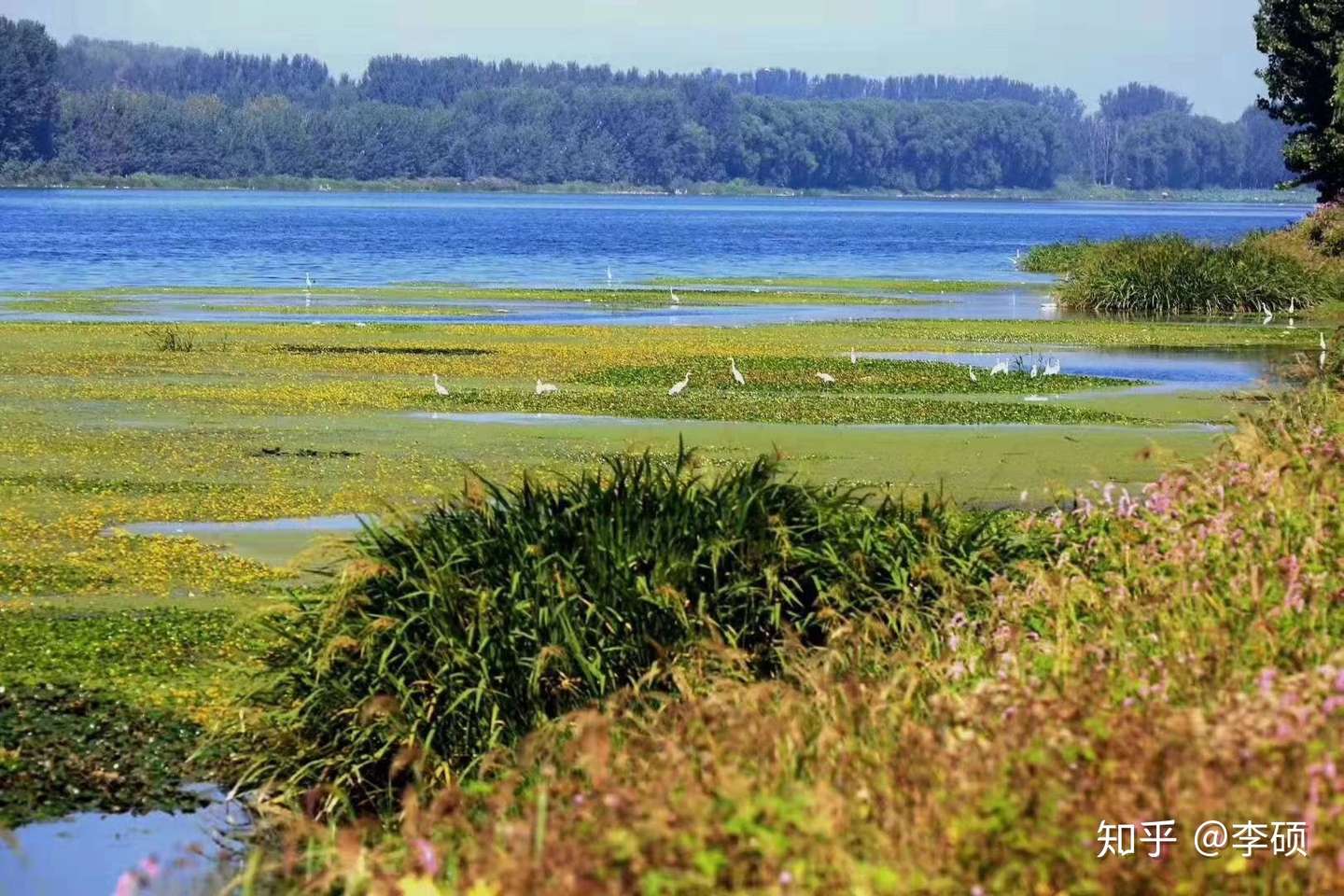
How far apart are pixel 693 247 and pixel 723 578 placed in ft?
287

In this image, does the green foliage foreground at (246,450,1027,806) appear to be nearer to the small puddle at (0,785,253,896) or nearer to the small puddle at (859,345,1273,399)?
the small puddle at (0,785,253,896)

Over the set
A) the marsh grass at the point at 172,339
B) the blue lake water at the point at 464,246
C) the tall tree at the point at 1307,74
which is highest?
the tall tree at the point at 1307,74

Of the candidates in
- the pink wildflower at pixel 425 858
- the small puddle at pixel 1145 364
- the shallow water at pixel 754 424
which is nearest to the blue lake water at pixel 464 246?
the small puddle at pixel 1145 364

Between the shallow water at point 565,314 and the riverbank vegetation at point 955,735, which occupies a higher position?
the riverbank vegetation at point 955,735

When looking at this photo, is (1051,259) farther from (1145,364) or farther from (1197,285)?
(1145,364)

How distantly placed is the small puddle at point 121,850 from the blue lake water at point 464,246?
154 ft

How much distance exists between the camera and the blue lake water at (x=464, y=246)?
6694 centimetres

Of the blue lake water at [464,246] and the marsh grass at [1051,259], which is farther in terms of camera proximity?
the marsh grass at [1051,259]

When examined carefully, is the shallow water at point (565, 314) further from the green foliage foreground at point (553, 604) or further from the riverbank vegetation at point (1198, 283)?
the green foliage foreground at point (553, 604)

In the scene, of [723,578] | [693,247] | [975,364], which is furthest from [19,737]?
[693,247]

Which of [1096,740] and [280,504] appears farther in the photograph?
[280,504]

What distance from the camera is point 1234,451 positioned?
1247cm

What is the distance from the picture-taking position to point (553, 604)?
9.90m

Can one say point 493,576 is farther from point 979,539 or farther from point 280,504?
Answer: point 280,504
